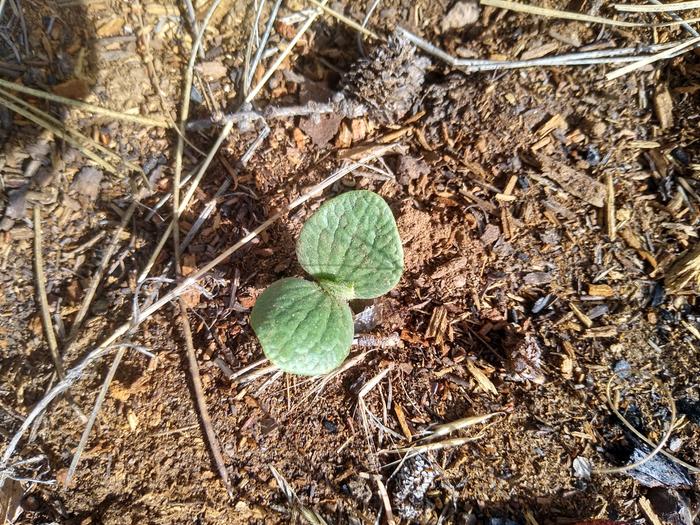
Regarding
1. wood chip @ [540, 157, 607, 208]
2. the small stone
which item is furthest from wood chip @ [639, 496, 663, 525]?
the small stone

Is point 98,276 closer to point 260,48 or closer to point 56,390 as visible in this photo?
point 56,390

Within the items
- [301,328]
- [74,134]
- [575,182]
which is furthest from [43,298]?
[575,182]

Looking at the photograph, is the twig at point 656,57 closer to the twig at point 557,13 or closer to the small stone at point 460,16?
the twig at point 557,13

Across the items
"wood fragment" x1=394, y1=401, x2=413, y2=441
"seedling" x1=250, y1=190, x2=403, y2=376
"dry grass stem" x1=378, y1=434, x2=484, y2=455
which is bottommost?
"dry grass stem" x1=378, y1=434, x2=484, y2=455

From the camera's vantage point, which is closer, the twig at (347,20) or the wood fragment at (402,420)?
the wood fragment at (402,420)

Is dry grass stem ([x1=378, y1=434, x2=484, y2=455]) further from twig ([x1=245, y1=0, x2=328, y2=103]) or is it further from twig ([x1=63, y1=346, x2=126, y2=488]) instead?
twig ([x1=245, y1=0, x2=328, y2=103])

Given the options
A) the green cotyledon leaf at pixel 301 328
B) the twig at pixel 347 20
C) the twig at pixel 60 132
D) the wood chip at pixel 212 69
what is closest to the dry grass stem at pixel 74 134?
the twig at pixel 60 132

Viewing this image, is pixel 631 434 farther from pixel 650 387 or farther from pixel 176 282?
pixel 176 282

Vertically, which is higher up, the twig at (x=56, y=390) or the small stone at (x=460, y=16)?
the small stone at (x=460, y=16)
